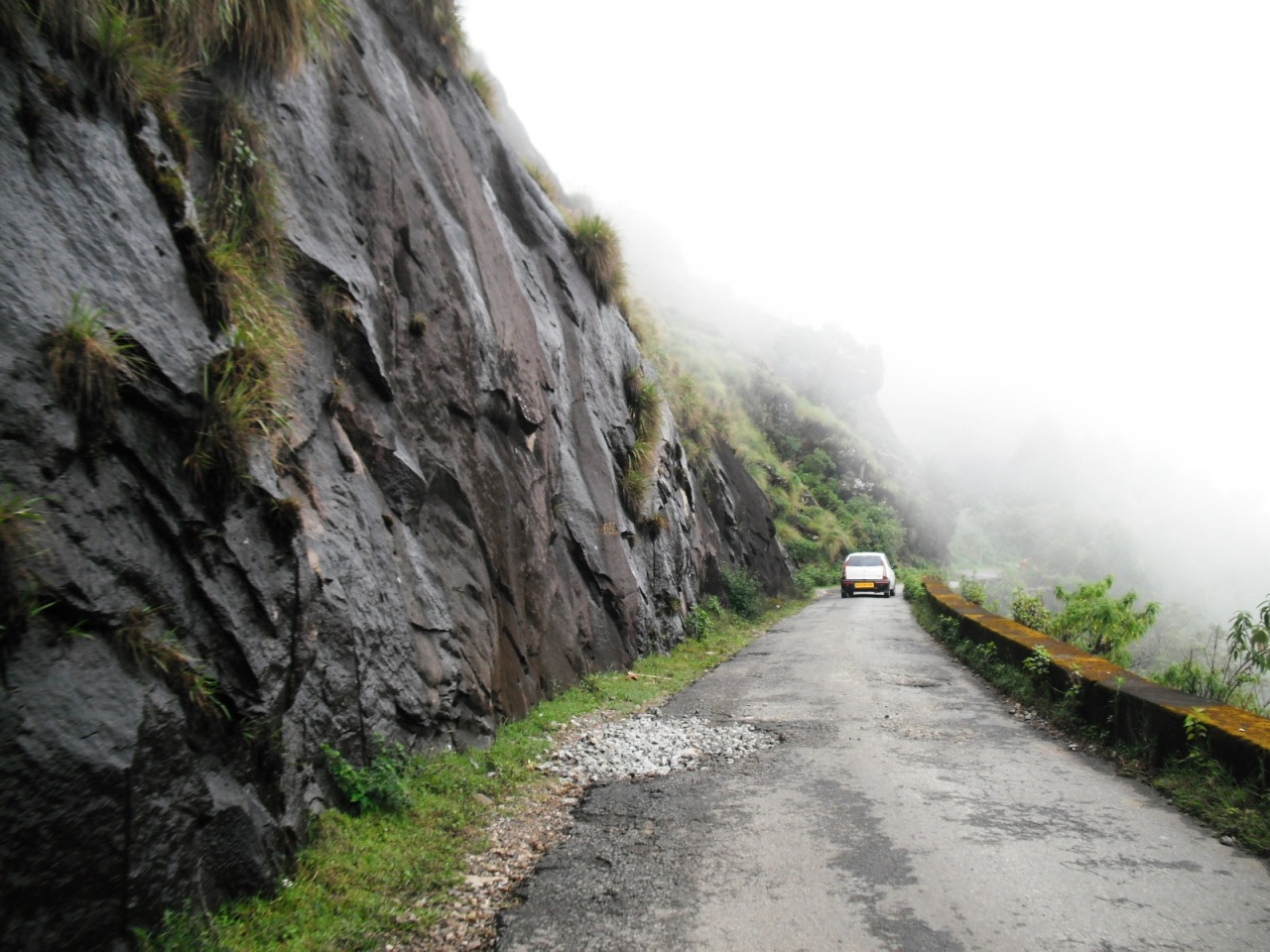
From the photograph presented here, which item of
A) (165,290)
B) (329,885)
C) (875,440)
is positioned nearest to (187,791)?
(329,885)

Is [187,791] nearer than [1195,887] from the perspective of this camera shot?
Yes

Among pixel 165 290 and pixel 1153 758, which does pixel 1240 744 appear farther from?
pixel 165 290

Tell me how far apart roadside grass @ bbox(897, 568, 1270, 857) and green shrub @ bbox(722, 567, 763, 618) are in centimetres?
1020

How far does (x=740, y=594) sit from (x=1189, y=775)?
1438 cm

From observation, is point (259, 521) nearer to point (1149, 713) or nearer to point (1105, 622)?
point (1149, 713)

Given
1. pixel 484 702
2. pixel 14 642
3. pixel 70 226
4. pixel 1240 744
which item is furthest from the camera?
pixel 484 702

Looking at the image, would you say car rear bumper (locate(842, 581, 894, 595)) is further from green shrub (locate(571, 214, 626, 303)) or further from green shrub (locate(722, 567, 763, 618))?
green shrub (locate(571, 214, 626, 303))

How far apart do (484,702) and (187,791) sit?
140 inches

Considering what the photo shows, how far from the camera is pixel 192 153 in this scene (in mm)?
5738

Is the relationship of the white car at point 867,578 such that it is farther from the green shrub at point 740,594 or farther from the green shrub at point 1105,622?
the green shrub at point 1105,622

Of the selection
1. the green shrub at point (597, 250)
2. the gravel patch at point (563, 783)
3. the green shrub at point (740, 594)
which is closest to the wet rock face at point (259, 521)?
the gravel patch at point (563, 783)

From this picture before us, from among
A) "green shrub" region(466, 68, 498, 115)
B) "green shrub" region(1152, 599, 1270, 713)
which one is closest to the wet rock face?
"green shrub" region(466, 68, 498, 115)

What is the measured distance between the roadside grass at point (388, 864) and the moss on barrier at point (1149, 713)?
4821 millimetres

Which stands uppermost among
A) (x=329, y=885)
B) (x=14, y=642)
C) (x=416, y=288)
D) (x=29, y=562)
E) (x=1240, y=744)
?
(x=416, y=288)
